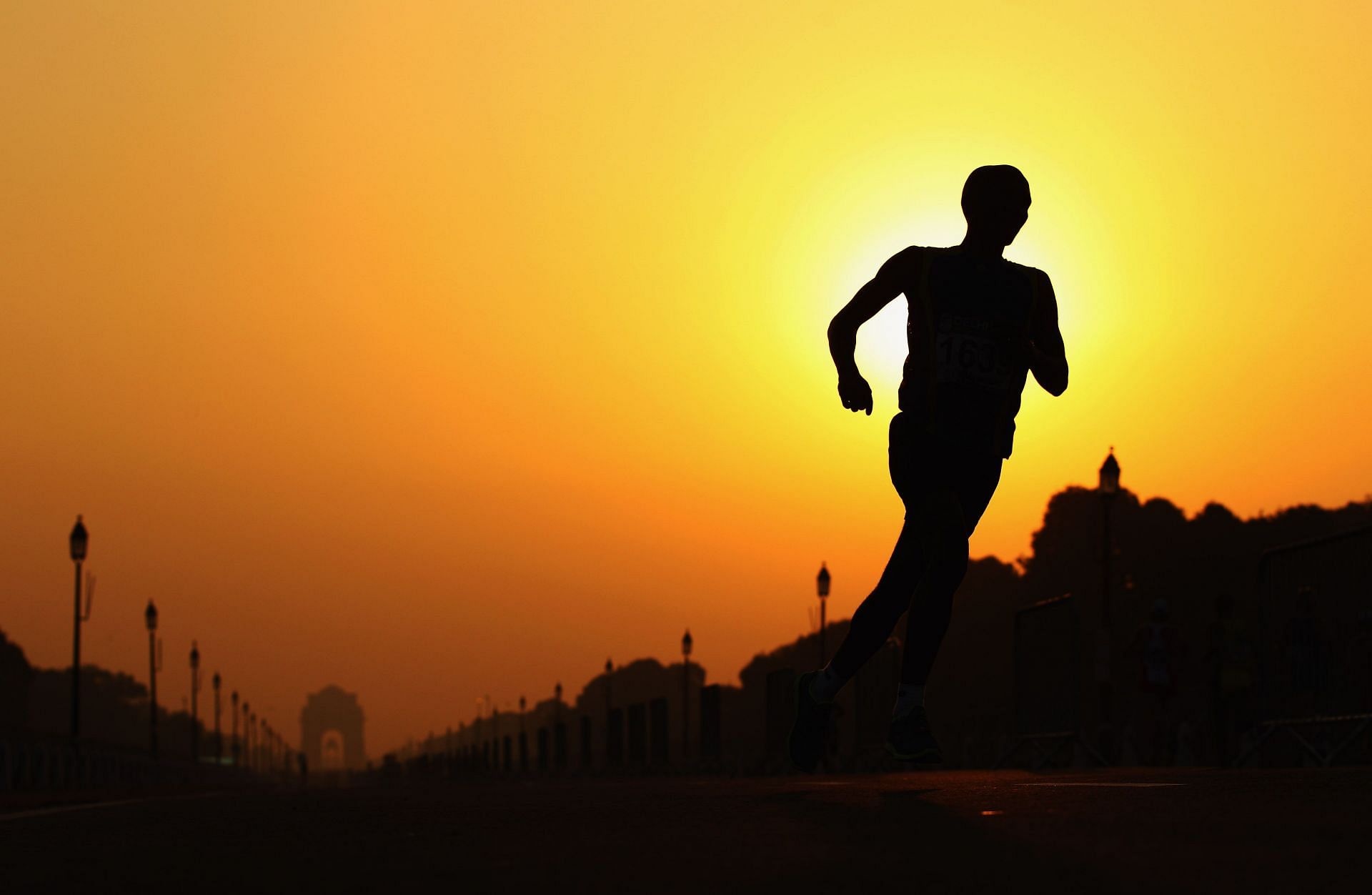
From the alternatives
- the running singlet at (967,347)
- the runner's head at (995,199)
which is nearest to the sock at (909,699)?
the running singlet at (967,347)

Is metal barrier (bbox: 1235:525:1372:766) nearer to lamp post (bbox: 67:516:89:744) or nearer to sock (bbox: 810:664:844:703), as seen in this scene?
sock (bbox: 810:664:844:703)

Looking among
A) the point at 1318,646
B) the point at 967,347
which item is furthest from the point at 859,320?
the point at 1318,646

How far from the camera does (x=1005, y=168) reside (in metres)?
8.42

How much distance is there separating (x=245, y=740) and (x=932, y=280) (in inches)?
7706

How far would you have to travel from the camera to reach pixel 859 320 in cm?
861

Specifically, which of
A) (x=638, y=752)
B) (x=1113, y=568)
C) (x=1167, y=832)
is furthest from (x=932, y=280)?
(x=1113, y=568)

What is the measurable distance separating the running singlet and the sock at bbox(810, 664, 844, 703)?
1.23 meters

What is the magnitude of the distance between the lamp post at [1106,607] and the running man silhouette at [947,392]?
2014 centimetres

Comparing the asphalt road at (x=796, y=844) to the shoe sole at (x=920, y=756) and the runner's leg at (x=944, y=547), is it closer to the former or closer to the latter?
the shoe sole at (x=920, y=756)

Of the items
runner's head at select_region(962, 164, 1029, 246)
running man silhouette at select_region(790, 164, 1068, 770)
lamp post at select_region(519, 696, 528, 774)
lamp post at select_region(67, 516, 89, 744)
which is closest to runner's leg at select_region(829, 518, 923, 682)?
running man silhouette at select_region(790, 164, 1068, 770)

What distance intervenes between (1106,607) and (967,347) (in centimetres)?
2536

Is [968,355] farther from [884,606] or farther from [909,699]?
[909,699]

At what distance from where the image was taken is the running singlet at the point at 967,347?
8.19m

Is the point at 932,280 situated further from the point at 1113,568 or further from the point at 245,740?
the point at 245,740
